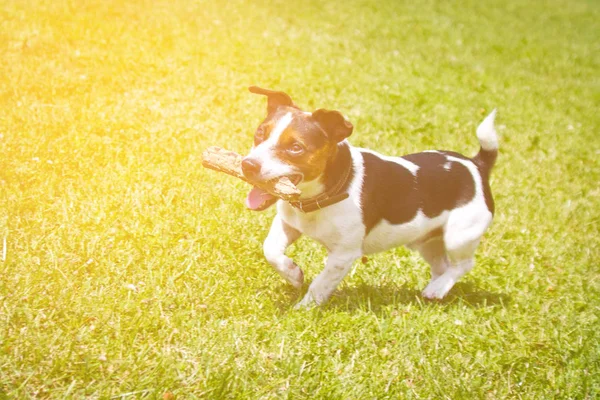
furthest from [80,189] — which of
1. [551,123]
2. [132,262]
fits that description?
[551,123]

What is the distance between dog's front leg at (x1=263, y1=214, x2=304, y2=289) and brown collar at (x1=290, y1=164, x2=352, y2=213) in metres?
0.33

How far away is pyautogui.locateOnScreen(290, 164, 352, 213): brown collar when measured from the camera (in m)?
4.23

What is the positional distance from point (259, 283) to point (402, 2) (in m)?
12.9

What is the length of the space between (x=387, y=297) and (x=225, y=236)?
128cm

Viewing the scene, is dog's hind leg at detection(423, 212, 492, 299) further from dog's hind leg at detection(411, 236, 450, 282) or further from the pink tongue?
the pink tongue

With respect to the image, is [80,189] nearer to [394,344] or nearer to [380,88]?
[394,344]

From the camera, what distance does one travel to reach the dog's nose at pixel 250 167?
3.90m

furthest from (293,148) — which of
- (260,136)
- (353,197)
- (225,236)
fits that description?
(225,236)

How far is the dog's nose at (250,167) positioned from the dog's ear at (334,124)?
0.50 m

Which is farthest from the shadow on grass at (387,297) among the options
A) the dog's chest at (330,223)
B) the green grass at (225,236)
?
the dog's chest at (330,223)

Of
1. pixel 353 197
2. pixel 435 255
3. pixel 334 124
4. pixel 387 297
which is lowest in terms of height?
pixel 387 297

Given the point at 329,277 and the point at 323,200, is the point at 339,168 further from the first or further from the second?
the point at 329,277

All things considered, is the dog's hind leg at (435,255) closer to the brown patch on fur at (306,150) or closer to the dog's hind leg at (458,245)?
the dog's hind leg at (458,245)

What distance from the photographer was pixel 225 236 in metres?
5.14
